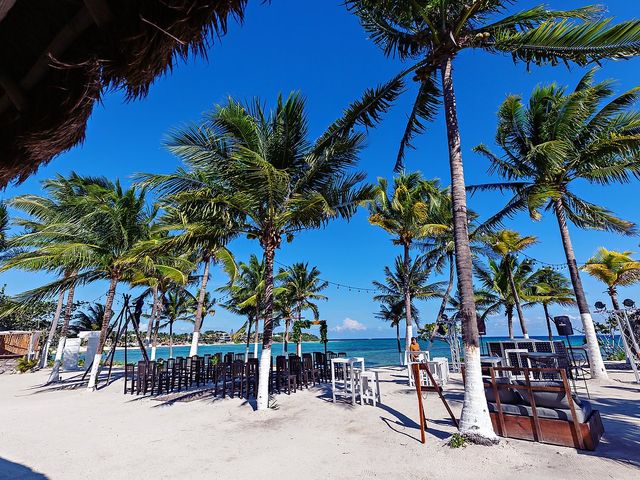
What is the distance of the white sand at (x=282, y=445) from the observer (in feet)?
15.8

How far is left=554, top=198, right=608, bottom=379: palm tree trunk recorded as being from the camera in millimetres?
11883

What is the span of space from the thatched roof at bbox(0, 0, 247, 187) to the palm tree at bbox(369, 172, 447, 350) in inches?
615

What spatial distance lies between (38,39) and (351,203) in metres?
9.43

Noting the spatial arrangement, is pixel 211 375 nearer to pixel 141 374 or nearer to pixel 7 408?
pixel 141 374

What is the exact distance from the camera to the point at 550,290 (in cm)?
2588

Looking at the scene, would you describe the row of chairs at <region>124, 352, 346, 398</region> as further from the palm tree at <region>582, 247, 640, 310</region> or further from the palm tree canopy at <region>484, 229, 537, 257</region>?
the palm tree at <region>582, 247, 640, 310</region>

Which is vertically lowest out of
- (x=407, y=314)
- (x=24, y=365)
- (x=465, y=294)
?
(x=24, y=365)

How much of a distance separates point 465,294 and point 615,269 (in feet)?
55.2

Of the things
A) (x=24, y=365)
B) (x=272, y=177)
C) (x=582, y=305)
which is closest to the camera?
(x=272, y=177)

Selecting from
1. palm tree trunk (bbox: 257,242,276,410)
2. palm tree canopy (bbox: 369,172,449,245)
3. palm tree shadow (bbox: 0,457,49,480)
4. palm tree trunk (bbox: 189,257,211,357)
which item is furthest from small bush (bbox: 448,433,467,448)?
palm tree trunk (bbox: 189,257,211,357)

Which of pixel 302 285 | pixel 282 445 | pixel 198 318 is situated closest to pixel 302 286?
pixel 302 285

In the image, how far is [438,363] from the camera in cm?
1111

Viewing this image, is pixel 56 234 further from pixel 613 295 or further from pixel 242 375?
pixel 613 295

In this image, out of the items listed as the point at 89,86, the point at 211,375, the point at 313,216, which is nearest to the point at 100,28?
the point at 89,86
